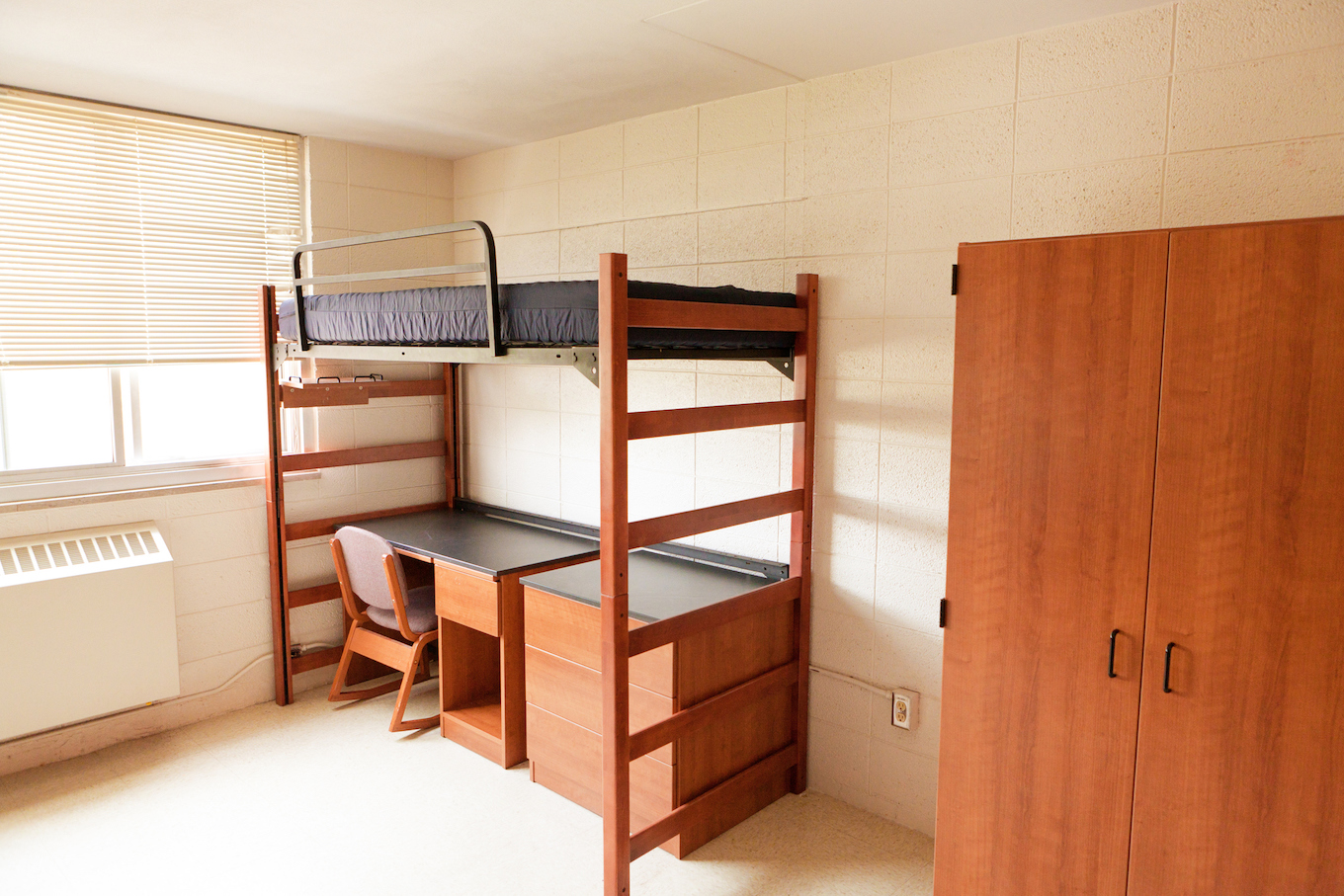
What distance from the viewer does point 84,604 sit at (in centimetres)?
293

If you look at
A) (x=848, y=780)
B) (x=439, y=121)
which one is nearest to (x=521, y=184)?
(x=439, y=121)

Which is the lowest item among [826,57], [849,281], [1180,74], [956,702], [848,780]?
[848,780]

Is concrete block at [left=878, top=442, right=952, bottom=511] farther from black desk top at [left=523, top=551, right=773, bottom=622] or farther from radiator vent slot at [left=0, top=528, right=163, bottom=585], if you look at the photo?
radiator vent slot at [left=0, top=528, right=163, bottom=585]

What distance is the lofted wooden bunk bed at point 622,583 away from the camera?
2.19 meters

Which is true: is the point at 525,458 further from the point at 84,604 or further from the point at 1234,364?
the point at 1234,364

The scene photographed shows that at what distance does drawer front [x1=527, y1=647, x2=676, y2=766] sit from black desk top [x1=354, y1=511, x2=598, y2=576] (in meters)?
0.36

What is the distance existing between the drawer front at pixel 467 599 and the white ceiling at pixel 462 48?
66.9 inches

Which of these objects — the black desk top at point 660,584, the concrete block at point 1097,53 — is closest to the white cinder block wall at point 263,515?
the black desk top at point 660,584

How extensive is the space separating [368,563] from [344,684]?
0.88 metres

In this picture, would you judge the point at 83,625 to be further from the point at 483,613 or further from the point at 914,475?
the point at 914,475

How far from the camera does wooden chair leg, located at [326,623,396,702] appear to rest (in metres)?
3.51

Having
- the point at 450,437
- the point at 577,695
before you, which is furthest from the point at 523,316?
the point at 450,437

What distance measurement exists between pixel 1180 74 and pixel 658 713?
85.5 inches

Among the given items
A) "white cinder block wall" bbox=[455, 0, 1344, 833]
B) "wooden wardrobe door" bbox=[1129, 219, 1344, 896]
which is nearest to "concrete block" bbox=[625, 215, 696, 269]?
"white cinder block wall" bbox=[455, 0, 1344, 833]
